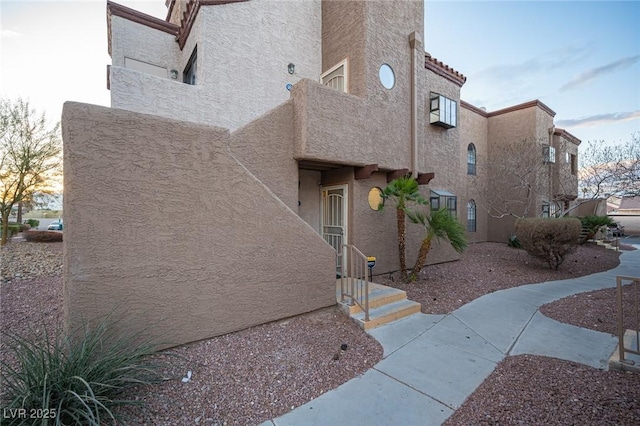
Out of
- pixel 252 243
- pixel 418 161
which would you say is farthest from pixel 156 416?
pixel 418 161

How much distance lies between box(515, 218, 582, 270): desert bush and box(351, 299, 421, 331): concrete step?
6.42 meters

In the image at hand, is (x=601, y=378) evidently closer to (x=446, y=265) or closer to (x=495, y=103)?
(x=446, y=265)

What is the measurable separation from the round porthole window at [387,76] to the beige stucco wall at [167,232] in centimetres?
522

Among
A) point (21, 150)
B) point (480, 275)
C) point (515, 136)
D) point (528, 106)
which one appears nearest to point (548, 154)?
point (515, 136)

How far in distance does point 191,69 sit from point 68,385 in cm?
814

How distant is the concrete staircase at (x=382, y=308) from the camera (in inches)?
196

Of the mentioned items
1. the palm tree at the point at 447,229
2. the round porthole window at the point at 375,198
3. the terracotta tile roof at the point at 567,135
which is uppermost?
the terracotta tile roof at the point at 567,135

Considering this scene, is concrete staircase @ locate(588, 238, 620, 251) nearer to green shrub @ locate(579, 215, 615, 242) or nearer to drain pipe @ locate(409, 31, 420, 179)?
green shrub @ locate(579, 215, 615, 242)

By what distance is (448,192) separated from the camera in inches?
421

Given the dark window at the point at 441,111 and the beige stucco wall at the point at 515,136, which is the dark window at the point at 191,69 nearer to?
the dark window at the point at 441,111

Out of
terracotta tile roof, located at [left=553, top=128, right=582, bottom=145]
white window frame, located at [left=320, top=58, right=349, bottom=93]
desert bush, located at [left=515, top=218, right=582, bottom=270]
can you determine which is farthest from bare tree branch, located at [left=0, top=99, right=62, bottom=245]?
terracotta tile roof, located at [left=553, top=128, right=582, bottom=145]

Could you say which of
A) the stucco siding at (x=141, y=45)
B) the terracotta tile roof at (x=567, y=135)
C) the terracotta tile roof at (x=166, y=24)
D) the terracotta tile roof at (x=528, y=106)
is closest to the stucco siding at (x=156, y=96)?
the terracotta tile roof at (x=166, y=24)

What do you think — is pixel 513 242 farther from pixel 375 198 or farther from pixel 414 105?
pixel 375 198

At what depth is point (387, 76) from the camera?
25.6 feet
